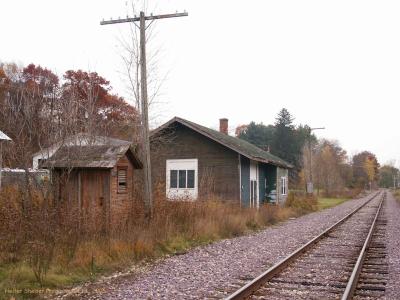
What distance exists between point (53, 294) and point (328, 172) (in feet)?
228

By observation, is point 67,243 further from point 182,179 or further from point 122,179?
point 182,179

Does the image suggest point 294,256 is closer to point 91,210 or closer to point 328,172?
point 91,210

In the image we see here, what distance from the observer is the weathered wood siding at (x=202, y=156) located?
2533 centimetres

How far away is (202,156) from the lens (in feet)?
85.7

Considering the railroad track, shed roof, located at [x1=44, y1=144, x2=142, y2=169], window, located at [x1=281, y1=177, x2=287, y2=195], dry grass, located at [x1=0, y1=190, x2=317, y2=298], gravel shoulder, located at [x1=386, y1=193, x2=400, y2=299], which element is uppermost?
shed roof, located at [x1=44, y1=144, x2=142, y2=169]

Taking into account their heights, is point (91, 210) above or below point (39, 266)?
above

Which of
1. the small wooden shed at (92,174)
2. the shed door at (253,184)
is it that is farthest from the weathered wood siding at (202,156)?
the small wooden shed at (92,174)

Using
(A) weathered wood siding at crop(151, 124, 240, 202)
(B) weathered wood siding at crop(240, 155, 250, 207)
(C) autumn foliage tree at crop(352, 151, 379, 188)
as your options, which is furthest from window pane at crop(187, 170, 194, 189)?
(C) autumn foliage tree at crop(352, 151, 379, 188)

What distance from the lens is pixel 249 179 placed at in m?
27.1

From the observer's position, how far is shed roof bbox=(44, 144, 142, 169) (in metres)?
14.6

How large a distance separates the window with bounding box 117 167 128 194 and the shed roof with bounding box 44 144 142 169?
2.76 ft

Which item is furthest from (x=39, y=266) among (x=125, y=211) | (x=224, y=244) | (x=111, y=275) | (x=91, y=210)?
(x=224, y=244)

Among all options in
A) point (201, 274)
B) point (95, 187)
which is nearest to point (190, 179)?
point (95, 187)

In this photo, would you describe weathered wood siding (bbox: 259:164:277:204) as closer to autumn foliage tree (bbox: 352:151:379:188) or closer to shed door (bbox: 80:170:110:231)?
shed door (bbox: 80:170:110:231)
